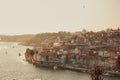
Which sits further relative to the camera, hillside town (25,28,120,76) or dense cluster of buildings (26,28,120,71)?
dense cluster of buildings (26,28,120,71)

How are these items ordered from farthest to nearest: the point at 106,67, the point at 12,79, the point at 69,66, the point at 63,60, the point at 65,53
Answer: the point at 65,53
the point at 63,60
the point at 69,66
the point at 106,67
the point at 12,79

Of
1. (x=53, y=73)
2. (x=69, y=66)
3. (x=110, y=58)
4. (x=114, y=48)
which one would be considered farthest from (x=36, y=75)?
(x=114, y=48)

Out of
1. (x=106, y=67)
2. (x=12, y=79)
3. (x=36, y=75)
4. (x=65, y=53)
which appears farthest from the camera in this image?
(x=65, y=53)

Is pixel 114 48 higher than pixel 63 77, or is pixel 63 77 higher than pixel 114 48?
pixel 114 48

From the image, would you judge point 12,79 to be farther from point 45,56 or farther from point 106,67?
point 45,56

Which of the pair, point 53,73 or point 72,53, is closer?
point 53,73

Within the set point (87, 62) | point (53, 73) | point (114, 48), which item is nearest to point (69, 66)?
point (87, 62)

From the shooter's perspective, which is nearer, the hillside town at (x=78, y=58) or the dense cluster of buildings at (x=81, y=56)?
the hillside town at (x=78, y=58)

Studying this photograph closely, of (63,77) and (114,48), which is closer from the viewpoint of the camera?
(63,77)

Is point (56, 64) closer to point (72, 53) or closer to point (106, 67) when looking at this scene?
point (72, 53)
